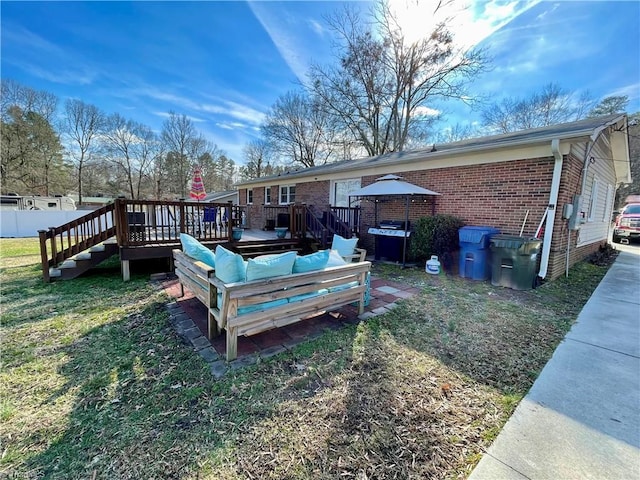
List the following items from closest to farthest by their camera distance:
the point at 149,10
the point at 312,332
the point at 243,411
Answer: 1. the point at 243,411
2. the point at 312,332
3. the point at 149,10

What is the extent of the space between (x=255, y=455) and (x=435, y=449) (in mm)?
1147

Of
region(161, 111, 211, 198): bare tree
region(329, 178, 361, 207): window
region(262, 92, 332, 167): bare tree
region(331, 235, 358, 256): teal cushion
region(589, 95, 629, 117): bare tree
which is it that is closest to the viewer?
region(331, 235, 358, 256): teal cushion

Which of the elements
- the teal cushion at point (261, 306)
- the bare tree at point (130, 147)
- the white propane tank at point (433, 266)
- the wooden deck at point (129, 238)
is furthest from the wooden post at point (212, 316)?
the bare tree at point (130, 147)

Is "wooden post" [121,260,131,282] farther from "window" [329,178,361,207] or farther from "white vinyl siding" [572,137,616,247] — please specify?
"white vinyl siding" [572,137,616,247]

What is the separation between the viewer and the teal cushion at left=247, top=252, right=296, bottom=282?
2707mm

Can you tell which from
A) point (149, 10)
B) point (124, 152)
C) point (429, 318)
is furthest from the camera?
point (124, 152)

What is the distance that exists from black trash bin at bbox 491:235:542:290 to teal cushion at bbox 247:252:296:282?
15.0 feet

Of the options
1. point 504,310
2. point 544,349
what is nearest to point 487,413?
point 544,349

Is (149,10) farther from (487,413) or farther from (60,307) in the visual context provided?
(487,413)

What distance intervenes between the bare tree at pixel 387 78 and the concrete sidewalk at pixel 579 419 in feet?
56.3

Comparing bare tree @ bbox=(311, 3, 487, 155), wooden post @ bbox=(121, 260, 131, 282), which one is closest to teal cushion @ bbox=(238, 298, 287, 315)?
wooden post @ bbox=(121, 260, 131, 282)

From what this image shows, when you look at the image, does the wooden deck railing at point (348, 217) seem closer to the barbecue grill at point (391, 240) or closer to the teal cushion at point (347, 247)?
the barbecue grill at point (391, 240)

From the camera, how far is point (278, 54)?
1141 cm

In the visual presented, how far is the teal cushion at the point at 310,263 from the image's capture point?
3.13 metres
